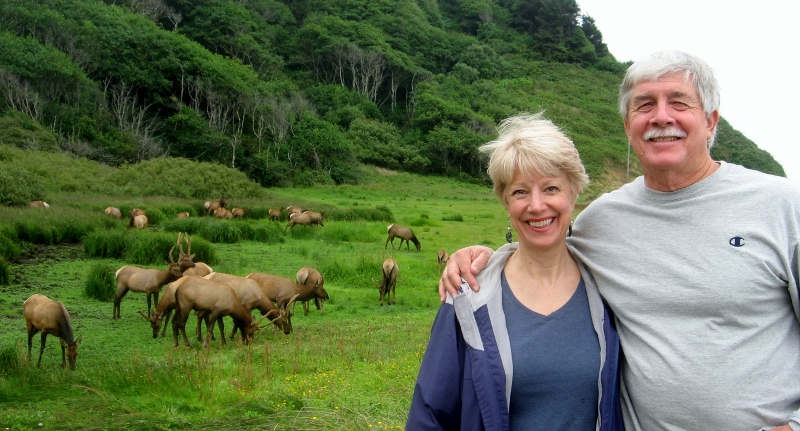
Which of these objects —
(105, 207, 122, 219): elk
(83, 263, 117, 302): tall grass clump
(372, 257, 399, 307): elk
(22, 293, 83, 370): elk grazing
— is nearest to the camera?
(22, 293, 83, 370): elk grazing

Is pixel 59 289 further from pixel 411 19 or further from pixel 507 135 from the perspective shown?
pixel 411 19

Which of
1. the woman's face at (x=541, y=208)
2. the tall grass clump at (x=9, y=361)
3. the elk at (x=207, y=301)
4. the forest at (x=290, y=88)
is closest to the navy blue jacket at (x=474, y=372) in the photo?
the woman's face at (x=541, y=208)

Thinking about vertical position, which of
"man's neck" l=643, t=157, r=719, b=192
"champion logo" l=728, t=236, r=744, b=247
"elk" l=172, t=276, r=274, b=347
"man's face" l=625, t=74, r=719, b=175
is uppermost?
"man's face" l=625, t=74, r=719, b=175

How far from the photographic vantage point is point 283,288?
11.8m

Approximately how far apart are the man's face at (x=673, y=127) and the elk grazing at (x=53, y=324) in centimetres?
747

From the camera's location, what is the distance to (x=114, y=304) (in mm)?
10875

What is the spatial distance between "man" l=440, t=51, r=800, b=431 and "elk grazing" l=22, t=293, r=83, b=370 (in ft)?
22.9

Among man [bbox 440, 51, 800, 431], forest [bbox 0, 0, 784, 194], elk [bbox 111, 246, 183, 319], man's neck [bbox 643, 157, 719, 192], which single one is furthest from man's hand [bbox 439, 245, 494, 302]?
forest [bbox 0, 0, 784, 194]

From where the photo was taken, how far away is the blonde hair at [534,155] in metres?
2.40

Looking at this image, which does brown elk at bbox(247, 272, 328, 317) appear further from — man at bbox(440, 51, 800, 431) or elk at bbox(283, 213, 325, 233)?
elk at bbox(283, 213, 325, 233)

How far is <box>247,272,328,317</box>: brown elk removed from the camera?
1170cm

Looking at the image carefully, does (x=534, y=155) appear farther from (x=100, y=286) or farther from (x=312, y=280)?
(x=100, y=286)

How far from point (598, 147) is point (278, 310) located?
54.0 m

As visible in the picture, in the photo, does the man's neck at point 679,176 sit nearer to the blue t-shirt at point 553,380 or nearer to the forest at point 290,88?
the blue t-shirt at point 553,380
